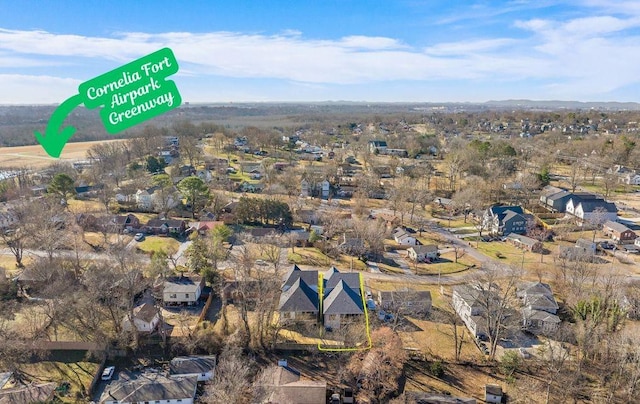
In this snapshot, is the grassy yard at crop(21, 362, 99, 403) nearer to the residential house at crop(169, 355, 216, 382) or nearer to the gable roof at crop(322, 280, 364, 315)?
the residential house at crop(169, 355, 216, 382)

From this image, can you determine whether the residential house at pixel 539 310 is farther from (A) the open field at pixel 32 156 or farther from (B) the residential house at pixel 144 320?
(A) the open field at pixel 32 156

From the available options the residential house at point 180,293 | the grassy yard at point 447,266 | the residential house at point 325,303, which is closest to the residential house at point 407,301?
the residential house at point 325,303

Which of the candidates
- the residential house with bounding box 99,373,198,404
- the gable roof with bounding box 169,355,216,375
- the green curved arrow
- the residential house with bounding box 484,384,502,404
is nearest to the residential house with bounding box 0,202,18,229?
the green curved arrow

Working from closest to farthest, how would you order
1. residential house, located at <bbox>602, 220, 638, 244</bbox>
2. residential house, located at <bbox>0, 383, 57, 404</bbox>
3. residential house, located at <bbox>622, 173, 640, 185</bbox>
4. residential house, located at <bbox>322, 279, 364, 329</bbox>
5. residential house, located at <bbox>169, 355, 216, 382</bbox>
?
residential house, located at <bbox>0, 383, 57, 404</bbox> → residential house, located at <bbox>169, 355, 216, 382</bbox> → residential house, located at <bbox>322, 279, 364, 329</bbox> → residential house, located at <bbox>602, 220, 638, 244</bbox> → residential house, located at <bbox>622, 173, 640, 185</bbox>

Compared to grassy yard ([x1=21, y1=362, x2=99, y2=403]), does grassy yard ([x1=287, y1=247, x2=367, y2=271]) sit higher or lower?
higher

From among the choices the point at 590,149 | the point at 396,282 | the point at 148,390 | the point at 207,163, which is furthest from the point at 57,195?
the point at 590,149

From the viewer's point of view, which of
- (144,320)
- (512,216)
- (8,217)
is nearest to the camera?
(144,320)

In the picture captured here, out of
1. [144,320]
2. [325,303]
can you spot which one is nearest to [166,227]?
[144,320]

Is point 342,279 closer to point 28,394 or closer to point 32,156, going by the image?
point 28,394
